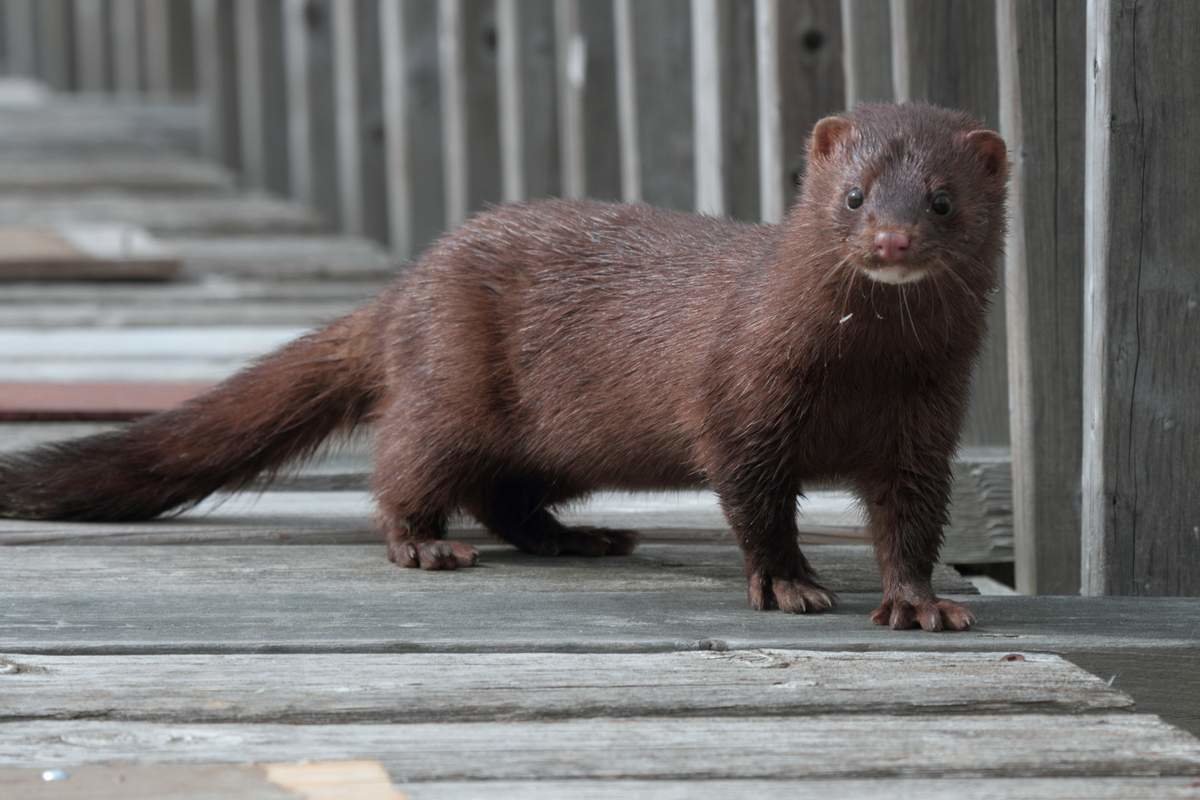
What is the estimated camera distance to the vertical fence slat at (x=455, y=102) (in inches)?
289

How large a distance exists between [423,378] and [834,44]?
1598mm

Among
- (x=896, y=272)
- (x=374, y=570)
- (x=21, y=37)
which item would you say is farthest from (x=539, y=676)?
(x=21, y=37)

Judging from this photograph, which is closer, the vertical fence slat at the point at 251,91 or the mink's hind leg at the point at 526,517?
the mink's hind leg at the point at 526,517

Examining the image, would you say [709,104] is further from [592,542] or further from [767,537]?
[767,537]

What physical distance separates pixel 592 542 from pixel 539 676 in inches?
46.3

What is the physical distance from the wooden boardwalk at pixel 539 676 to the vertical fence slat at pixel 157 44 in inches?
389

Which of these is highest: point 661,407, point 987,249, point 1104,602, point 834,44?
point 834,44

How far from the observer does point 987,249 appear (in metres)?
3.22

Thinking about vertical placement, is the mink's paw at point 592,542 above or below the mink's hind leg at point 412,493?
below

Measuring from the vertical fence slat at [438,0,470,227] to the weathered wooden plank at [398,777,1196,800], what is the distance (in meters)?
5.17

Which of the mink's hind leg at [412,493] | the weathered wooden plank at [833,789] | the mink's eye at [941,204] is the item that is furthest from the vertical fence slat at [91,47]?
the weathered wooden plank at [833,789]

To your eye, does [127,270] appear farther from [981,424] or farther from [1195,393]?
[1195,393]

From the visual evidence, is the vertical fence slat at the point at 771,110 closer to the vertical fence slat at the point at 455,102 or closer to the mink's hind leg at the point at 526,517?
the mink's hind leg at the point at 526,517

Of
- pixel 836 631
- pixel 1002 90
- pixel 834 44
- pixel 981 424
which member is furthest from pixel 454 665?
pixel 834 44
